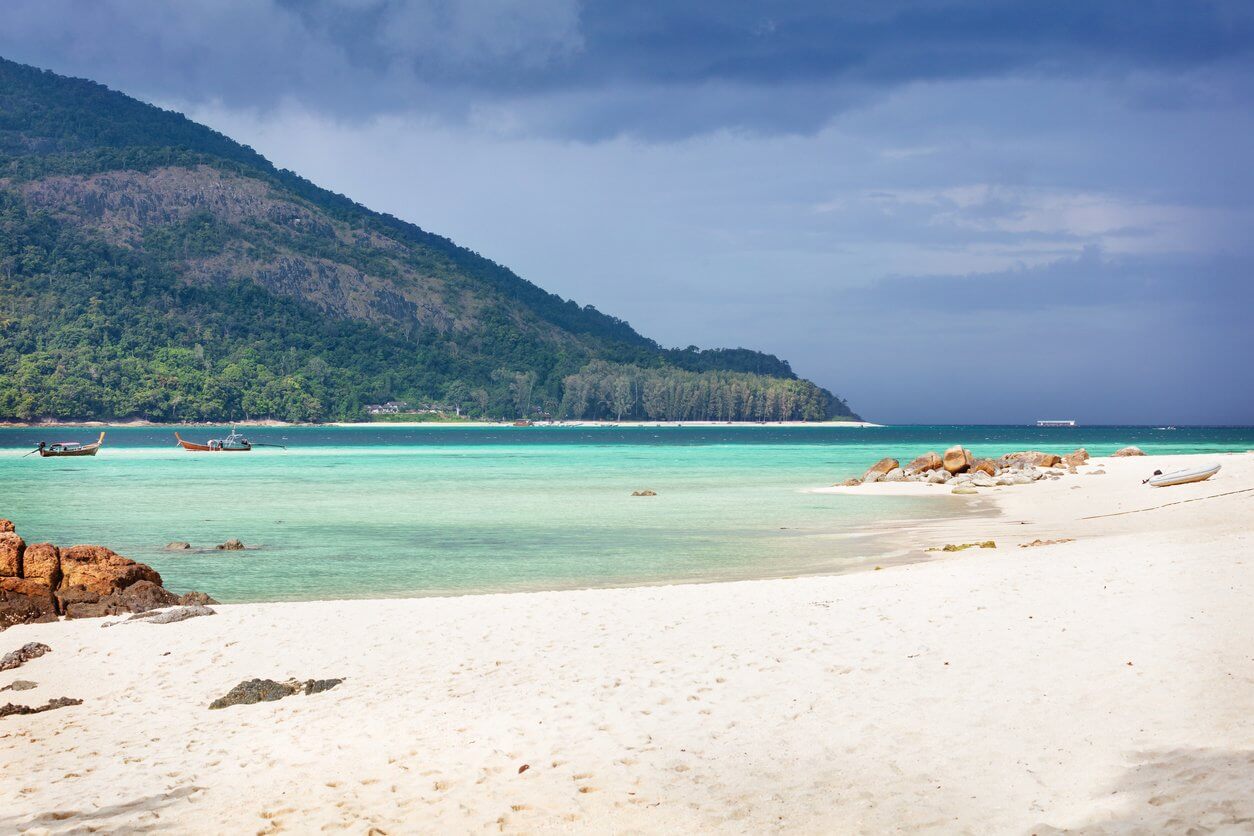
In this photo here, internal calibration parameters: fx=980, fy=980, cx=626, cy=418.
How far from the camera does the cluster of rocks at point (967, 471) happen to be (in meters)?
38.1

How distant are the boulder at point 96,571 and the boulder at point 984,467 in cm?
3450

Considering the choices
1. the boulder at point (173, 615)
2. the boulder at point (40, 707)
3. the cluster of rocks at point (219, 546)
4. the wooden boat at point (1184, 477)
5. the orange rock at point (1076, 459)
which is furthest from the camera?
the orange rock at point (1076, 459)

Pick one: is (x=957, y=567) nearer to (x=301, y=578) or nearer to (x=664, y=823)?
(x=664, y=823)

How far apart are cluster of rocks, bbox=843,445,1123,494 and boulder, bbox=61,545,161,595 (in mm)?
29239

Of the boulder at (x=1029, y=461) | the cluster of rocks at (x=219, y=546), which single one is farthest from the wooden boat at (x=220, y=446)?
the cluster of rocks at (x=219, y=546)

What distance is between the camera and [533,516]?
1180 inches

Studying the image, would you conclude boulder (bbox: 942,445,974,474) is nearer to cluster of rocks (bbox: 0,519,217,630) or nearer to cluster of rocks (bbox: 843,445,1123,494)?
cluster of rocks (bbox: 843,445,1123,494)

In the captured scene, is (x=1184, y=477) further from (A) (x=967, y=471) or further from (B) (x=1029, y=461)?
(B) (x=1029, y=461)

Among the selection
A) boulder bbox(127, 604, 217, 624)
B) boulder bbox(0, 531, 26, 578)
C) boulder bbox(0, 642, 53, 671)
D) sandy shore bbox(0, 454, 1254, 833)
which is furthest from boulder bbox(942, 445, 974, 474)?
boulder bbox(0, 642, 53, 671)

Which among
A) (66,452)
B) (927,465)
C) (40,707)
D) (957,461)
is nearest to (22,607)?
(40,707)

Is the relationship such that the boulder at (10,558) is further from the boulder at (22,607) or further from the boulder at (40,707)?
the boulder at (40,707)

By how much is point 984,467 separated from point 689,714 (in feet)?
120

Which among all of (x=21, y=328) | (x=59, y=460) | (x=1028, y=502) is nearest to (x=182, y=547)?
(x=1028, y=502)

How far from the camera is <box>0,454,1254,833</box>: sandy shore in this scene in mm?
5965
